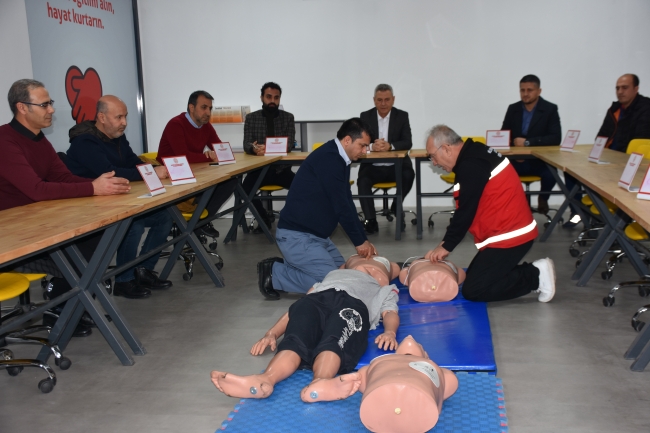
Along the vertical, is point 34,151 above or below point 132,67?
below

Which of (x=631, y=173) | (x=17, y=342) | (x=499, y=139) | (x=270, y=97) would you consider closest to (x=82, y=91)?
(x=270, y=97)

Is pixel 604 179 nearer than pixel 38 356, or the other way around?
pixel 38 356

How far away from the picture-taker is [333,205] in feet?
12.6

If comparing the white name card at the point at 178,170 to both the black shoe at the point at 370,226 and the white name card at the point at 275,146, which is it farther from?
the black shoe at the point at 370,226

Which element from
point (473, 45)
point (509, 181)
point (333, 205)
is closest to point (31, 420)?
point (333, 205)

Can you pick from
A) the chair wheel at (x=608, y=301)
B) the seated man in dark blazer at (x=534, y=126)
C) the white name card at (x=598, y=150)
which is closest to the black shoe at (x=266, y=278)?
the chair wheel at (x=608, y=301)

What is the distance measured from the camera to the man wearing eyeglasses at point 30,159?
10.7 feet

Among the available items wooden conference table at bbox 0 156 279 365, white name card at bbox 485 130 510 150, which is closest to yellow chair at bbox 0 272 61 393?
wooden conference table at bbox 0 156 279 365

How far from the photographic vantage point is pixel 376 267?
3.58 meters

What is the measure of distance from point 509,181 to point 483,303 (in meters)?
0.74

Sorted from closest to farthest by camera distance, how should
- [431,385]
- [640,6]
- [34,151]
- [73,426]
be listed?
[431,385]
[73,426]
[34,151]
[640,6]

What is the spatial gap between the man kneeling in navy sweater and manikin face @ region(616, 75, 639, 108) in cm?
415

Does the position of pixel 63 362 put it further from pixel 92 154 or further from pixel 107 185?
pixel 92 154

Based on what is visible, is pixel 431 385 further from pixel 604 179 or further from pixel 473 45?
pixel 473 45
